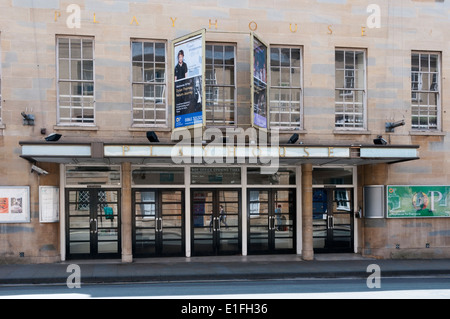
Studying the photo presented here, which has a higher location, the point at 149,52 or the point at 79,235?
the point at 149,52

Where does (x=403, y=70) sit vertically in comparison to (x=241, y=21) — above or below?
below

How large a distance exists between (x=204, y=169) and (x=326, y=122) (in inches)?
167

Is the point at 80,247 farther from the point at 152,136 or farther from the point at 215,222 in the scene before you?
the point at 152,136

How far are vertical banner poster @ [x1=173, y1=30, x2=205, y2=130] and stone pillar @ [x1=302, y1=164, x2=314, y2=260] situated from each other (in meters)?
3.89

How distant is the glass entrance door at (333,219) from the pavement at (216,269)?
760 mm

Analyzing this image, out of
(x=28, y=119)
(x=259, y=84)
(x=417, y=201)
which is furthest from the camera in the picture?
(x=417, y=201)

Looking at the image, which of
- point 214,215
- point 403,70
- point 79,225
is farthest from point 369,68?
point 79,225

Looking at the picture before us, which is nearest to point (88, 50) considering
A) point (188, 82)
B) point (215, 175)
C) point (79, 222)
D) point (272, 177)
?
point (188, 82)

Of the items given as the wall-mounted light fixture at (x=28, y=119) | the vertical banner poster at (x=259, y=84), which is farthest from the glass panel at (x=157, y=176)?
the wall-mounted light fixture at (x=28, y=119)

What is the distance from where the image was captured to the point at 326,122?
1505 centimetres

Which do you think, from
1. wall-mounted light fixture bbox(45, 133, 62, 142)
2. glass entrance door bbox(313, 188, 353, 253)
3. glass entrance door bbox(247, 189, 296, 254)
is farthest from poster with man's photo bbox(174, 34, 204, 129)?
glass entrance door bbox(313, 188, 353, 253)

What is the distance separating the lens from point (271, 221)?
50.3ft

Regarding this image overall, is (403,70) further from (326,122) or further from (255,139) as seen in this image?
(255,139)

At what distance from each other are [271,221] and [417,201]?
4824 millimetres
